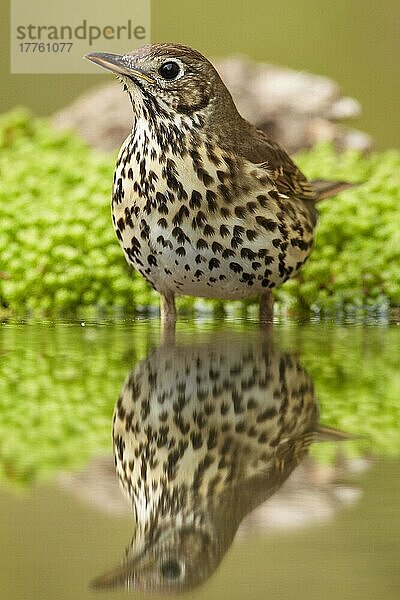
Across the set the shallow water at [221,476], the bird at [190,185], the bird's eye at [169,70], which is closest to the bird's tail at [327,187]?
the bird at [190,185]

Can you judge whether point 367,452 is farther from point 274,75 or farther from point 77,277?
point 274,75

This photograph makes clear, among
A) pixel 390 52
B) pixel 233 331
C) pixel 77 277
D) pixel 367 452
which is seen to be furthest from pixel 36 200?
pixel 390 52

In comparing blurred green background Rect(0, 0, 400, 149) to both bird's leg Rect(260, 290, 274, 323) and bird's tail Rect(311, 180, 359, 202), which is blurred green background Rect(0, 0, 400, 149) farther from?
bird's leg Rect(260, 290, 274, 323)

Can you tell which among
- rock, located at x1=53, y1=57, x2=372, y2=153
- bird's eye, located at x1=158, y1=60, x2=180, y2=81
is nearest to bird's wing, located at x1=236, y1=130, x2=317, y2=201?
bird's eye, located at x1=158, y1=60, x2=180, y2=81

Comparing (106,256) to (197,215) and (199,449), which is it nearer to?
(197,215)

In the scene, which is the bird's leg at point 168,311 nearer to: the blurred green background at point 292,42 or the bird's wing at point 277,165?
the bird's wing at point 277,165

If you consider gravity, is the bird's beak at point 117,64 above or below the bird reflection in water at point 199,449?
above
